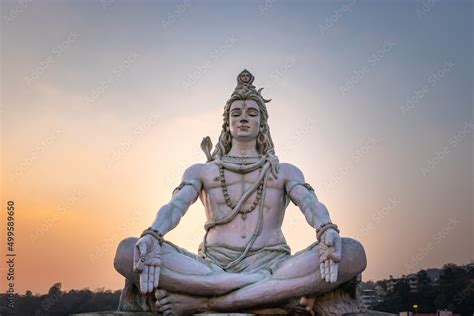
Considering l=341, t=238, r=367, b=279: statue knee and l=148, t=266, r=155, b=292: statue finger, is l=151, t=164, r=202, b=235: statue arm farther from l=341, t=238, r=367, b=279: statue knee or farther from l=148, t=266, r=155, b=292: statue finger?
l=341, t=238, r=367, b=279: statue knee

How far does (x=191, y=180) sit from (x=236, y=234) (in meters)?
1.03

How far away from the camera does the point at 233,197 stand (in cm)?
1087

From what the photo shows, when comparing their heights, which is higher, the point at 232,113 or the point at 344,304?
the point at 232,113

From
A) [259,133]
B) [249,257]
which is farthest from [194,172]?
[249,257]

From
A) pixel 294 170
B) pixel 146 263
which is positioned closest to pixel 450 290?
pixel 294 170

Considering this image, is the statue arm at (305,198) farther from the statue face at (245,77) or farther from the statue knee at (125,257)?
the statue knee at (125,257)

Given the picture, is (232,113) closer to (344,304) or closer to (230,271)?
(230,271)

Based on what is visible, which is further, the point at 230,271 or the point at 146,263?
the point at 230,271

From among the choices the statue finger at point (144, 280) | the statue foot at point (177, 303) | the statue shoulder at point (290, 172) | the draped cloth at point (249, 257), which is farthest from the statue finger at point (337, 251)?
the statue finger at point (144, 280)

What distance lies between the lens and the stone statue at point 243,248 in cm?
938

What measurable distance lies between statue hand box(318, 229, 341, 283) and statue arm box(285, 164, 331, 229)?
1.65 ft

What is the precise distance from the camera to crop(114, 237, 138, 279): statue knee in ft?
31.1

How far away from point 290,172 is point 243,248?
1.34 meters

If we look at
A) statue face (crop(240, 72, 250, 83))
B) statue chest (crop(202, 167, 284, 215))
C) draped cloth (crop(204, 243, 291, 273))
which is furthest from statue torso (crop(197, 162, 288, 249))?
statue face (crop(240, 72, 250, 83))
